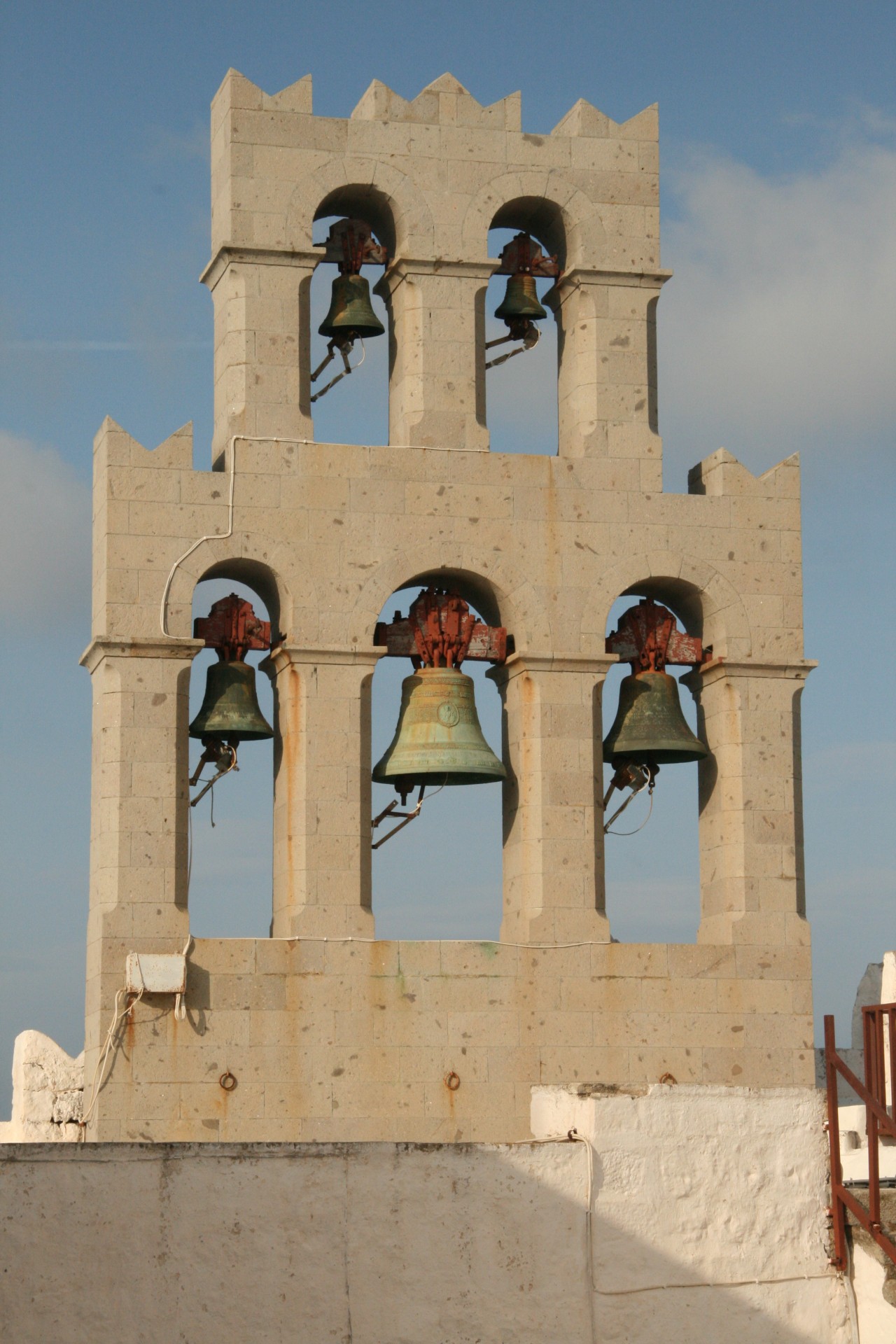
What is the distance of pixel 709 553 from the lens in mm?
19094

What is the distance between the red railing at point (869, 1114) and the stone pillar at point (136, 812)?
527 centimetres

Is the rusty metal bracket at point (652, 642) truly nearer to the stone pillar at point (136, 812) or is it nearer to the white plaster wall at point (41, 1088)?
the stone pillar at point (136, 812)

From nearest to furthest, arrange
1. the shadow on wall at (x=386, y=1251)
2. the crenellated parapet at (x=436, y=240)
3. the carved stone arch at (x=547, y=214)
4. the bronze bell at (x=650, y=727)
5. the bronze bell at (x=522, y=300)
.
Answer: the shadow on wall at (x=386, y=1251)
the crenellated parapet at (x=436, y=240)
the bronze bell at (x=650, y=727)
the carved stone arch at (x=547, y=214)
the bronze bell at (x=522, y=300)

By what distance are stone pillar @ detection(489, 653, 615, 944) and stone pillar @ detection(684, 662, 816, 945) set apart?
1028 millimetres

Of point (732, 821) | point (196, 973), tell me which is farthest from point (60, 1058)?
point (732, 821)

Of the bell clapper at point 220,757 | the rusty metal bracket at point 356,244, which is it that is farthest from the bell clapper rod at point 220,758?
the rusty metal bracket at point 356,244

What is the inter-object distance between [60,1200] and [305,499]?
6.73 meters

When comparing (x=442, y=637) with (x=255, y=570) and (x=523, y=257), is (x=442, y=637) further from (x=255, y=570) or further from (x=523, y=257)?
(x=523, y=257)

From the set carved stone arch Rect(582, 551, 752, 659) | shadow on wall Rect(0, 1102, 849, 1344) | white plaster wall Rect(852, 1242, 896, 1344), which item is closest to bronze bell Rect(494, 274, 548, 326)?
carved stone arch Rect(582, 551, 752, 659)

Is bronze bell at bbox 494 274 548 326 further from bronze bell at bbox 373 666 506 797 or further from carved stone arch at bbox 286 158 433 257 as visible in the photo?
bronze bell at bbox 373 666 506 797

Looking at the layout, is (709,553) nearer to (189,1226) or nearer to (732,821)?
(732,821)

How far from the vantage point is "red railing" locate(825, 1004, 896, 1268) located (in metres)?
13.9

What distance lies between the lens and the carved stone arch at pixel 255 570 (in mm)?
17875

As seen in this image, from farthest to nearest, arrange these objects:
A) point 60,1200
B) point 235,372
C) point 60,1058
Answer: point 60,1058 < point 235,372 < point 60,1200
